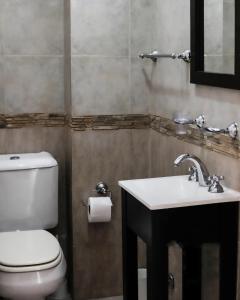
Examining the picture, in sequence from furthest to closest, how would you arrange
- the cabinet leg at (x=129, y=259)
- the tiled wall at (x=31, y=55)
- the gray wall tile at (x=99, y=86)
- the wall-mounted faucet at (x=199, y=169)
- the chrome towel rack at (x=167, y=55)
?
the tiled wall at (x=31, y=55), the gray wall tile at (x=99, y=86), the chrome towel rack at (x=167, y=55), the cabinet leg at (x=129, y=259), the wall-mounted faucet at (x=199, y=169)

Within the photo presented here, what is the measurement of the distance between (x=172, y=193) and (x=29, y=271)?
0.77 metres

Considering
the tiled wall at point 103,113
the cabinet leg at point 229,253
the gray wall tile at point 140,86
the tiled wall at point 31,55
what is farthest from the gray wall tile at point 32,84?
the cabinet leg at point 229,253

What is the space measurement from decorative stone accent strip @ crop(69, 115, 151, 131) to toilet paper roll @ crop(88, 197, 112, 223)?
1.25ft

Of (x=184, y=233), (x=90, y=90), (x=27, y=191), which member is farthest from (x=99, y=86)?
(x=184, y=233)

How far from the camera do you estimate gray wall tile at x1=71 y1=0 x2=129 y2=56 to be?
9.17ft

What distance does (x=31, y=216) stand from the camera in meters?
2.88

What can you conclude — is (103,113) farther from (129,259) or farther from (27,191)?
(129,259)

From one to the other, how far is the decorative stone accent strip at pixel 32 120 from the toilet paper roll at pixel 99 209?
0.51 metres

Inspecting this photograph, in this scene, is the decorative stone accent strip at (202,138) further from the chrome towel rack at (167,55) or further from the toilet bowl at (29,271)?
the toilet bowl at (29,271)

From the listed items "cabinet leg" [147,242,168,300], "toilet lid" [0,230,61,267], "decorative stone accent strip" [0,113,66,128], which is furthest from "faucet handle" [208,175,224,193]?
"decorative stone accent strip" [0,113,66,128]

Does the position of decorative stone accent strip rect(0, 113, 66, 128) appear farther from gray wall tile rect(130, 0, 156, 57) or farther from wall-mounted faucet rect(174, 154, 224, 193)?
wall-mounted faucet rect(174, 154, 224, 193)

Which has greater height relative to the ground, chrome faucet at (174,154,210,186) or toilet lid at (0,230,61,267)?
chrome faucet at (174,154,210,186)

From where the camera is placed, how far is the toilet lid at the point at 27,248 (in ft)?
7.97

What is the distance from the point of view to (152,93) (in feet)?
9.64
